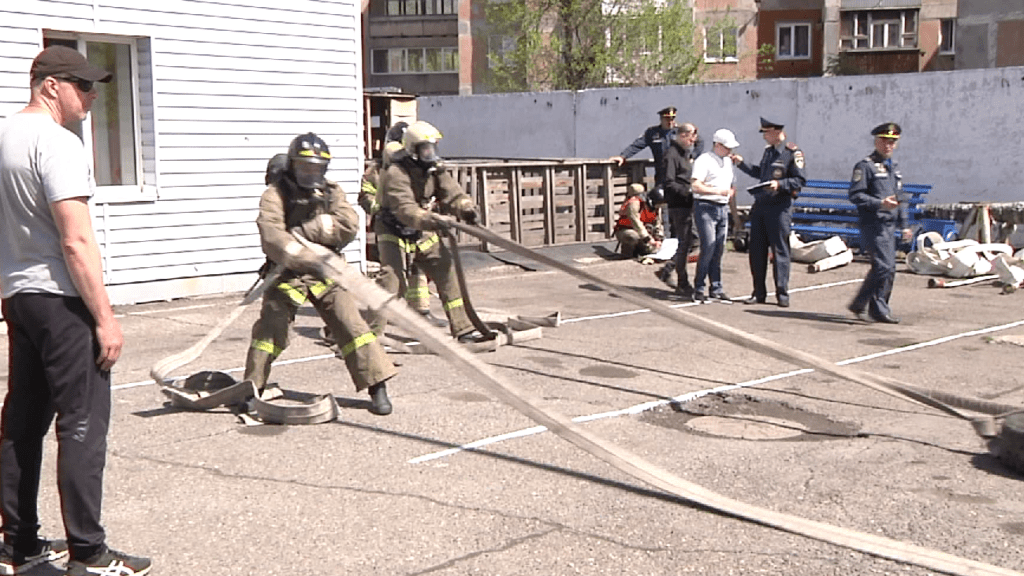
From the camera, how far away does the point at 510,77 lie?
4609cm

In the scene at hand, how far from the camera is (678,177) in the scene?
1373 centimetres

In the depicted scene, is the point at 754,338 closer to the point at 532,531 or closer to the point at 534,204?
the point at 532,531

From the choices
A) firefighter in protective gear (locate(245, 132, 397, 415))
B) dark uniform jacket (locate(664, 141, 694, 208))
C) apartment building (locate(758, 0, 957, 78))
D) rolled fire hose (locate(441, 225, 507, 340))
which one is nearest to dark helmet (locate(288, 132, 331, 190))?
firefighter in protective gear (locate(245, 132, 397, 415))

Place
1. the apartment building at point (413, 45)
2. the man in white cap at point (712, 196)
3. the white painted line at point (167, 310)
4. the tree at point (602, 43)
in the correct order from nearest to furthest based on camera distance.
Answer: the white painted line at point (167, 310)
the man in white cap at point (712, 196)
the tree at point (602, 43)
the apartment building at point (413, 45)

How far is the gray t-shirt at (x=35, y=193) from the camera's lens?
4.33 m

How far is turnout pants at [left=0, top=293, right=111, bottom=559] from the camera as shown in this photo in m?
4.45

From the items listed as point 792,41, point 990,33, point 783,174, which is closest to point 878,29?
point 792,41

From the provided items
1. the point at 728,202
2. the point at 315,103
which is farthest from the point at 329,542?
the point at 315,103

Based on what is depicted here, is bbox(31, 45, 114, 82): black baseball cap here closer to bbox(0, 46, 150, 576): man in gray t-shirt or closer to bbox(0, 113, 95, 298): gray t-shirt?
bbox(0, 46, 150, 576): man in gray t-shirt

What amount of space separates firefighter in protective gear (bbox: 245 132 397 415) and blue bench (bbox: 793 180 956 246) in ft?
40.5

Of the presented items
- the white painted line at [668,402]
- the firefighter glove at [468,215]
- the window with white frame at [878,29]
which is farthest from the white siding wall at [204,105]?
the window with white frame at [878,29]

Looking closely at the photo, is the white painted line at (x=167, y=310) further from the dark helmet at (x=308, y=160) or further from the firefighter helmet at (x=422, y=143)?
the dark helmet at (x=308, y=160)

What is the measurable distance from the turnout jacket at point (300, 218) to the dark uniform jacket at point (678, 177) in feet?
21.9

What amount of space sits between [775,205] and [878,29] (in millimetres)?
41295
